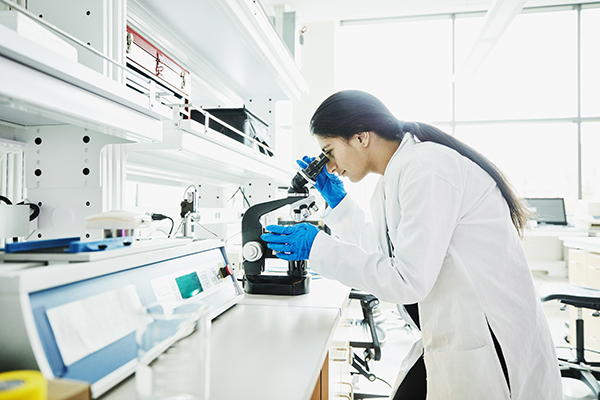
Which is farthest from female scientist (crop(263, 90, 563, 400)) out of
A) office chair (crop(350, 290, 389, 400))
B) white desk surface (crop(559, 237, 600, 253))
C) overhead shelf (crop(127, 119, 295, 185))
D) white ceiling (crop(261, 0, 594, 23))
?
white ceiling (crop(261, 0, 594, 23))

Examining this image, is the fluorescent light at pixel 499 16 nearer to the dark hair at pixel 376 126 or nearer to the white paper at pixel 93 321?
the dark hair at pixel 376 126

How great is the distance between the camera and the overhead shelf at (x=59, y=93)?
504mm

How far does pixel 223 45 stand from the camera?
1.63 meters

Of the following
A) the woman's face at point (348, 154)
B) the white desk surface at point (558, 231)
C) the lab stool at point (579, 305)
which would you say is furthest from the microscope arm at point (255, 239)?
the white desk surface at point (558, 231)

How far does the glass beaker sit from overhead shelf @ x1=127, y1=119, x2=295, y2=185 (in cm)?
47

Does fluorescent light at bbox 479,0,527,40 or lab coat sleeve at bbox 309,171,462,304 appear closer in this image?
lab coat sleeve at bbox 309,171,462,304

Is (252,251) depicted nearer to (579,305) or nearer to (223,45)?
(223,45)

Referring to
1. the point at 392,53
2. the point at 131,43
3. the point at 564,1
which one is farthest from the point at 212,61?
the point at 564,1

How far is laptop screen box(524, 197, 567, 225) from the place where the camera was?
4.27 metres

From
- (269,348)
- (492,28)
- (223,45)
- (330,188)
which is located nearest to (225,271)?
(269,348)

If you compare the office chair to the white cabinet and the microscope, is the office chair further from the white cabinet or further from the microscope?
the white cabinet

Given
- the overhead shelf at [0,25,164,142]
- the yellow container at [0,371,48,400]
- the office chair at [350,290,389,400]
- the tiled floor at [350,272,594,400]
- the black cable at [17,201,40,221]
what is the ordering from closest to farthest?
the yellow container at [0,371,48,400] < the overhead shelf at [0,25,164,142] < the black cable at [17,201,40,221] < the office chair at [350,290,389,400] < the tiled floor at [350,272,594,400]

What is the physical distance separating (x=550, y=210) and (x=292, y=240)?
4227 mm

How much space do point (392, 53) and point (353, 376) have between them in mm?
3846
